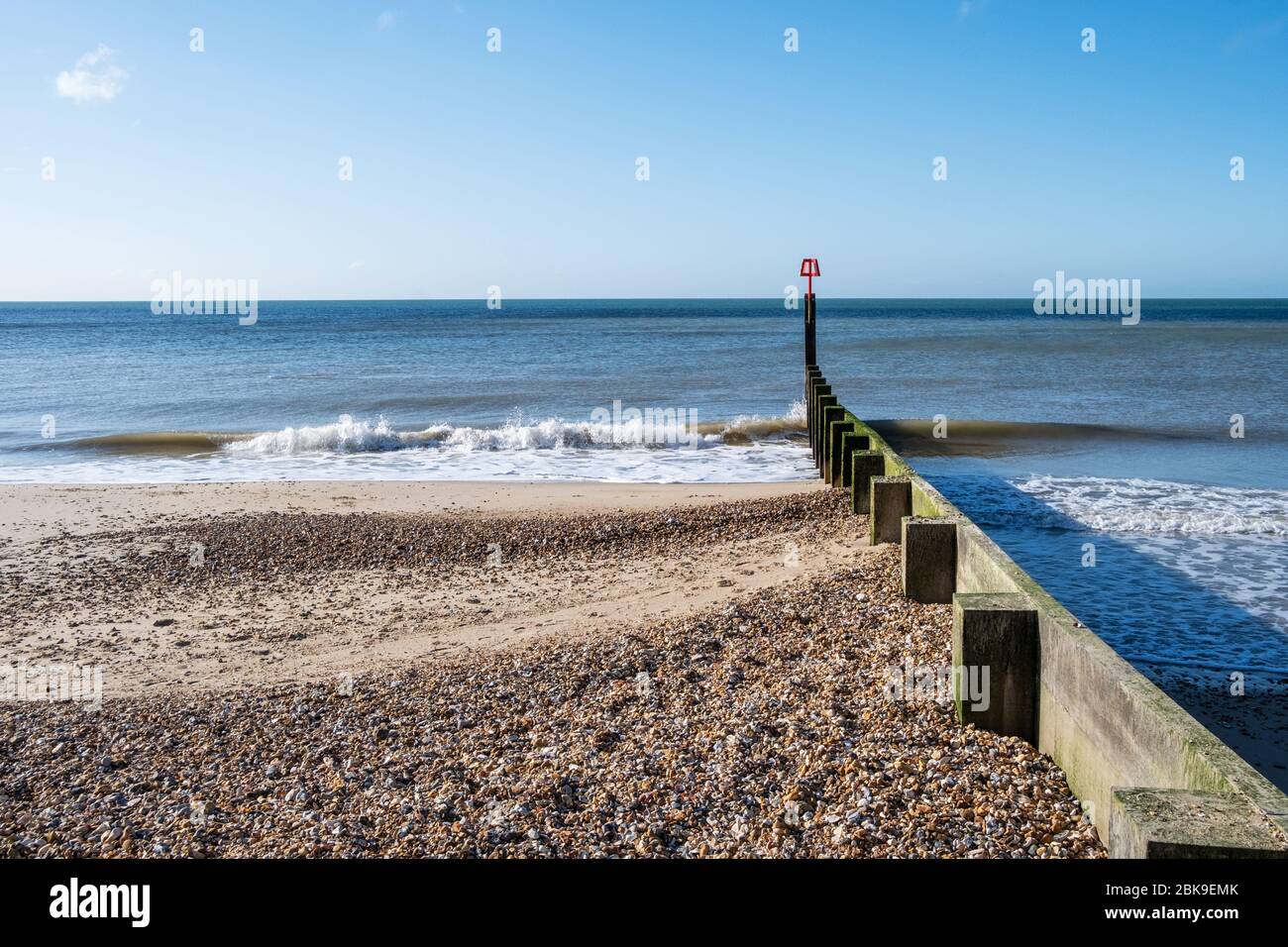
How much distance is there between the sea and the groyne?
177cm

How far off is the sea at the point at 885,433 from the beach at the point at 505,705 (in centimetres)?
235

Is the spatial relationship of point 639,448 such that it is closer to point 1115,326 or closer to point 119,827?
point 119,827

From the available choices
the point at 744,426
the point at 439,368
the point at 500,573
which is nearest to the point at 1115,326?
the point at 439,368

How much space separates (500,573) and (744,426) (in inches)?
506

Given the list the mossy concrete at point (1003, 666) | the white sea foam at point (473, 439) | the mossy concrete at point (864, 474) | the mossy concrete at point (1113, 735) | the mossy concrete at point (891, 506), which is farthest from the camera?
the white sea foam at point (473, 439)

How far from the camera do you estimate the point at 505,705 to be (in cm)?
582

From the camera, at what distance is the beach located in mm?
4273

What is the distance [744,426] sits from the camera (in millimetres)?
21797

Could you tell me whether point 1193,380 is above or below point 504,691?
above

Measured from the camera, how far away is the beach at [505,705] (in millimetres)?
4273

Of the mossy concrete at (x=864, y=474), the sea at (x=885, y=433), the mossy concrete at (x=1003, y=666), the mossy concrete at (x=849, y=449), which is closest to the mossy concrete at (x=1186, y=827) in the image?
the mossy concrete at (x=1003, y=666)

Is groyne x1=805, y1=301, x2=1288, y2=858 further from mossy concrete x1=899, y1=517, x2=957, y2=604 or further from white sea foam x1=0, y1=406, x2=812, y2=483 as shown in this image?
white sea foam x1=0, y1=406, x2=812, y2=483

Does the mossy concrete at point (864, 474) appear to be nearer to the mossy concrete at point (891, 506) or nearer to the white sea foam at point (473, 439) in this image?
the mossy concrete at point (891, 506)

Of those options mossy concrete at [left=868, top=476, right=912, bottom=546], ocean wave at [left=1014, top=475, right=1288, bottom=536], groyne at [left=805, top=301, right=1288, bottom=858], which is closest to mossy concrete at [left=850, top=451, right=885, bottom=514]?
mossy concrete at [left=868, top=476, right=912, bottom=546]
